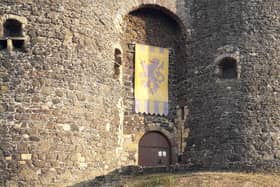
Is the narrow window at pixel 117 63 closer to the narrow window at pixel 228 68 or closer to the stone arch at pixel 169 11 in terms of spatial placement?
the stone arch at pixel 169 11

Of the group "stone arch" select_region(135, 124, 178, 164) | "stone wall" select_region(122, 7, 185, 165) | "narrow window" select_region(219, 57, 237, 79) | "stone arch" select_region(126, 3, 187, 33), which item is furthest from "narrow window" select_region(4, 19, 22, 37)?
"narrow window" select_region(219, 57, 237, 79)

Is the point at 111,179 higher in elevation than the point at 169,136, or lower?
lower

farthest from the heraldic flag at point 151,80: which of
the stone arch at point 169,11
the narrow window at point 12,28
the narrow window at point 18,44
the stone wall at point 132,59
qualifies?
the narrow window at point 12,28

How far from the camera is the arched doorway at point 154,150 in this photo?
74.9ft

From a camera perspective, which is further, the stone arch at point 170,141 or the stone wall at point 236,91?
the stone arch at point 170,141

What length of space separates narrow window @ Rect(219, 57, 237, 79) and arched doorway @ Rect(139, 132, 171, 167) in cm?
315

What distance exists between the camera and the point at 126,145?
Answer: 73.4 ft

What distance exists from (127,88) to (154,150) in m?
2.37

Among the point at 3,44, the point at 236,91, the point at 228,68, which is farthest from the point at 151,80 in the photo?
the point at 3,44

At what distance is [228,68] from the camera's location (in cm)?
2225

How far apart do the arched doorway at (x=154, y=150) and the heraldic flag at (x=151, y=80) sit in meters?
0.88

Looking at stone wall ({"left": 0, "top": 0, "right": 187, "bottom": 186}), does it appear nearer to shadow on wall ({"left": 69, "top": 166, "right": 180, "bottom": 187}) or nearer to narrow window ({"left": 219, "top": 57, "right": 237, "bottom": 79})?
shadow on wall ({"left": 69, "top": 166, "right": 180, "bottom": 187})

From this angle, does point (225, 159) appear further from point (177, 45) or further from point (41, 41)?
point (41, 41)

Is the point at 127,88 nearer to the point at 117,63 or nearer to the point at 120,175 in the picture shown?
the point at 117,63
